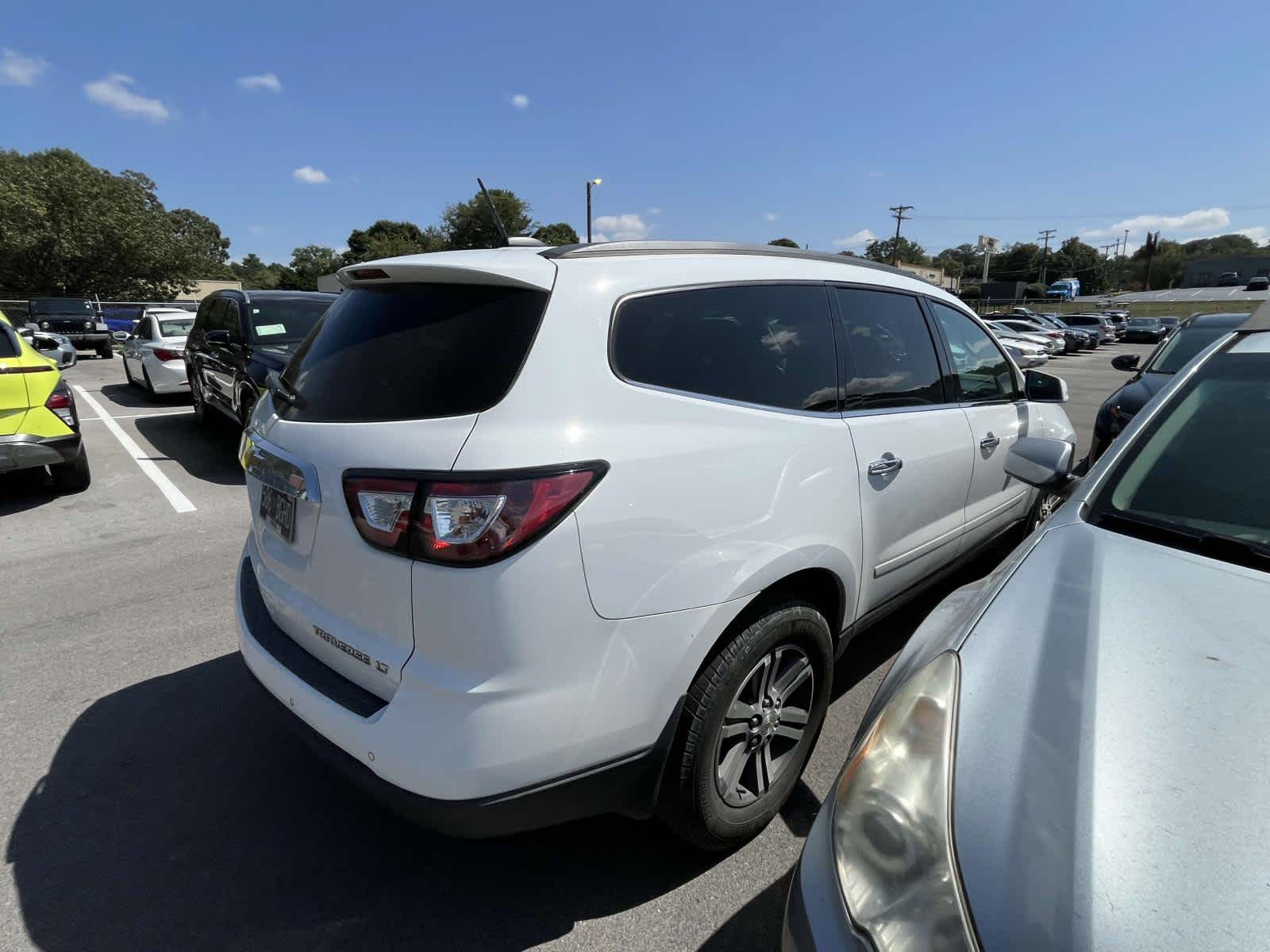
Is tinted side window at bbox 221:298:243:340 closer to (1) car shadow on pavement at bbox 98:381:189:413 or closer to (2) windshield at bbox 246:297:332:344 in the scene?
(2) windshield at bbox 246:297:332:344

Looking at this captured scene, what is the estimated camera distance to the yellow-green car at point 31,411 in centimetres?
537

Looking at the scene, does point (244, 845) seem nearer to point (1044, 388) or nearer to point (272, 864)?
point (272, 864)

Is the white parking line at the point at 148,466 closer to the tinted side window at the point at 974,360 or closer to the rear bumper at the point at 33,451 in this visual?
the rear bumper at the point at 33,451

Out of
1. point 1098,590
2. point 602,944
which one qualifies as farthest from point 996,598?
point 602,944

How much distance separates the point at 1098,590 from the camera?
5.15 ft

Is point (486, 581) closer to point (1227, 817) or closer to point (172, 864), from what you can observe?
point (1227, 817)

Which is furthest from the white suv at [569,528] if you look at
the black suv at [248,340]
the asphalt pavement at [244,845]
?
the black suv at [248,340]

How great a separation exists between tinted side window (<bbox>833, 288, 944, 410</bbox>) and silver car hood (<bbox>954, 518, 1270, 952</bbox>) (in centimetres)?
116

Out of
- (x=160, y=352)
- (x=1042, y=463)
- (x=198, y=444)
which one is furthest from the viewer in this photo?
(x=160, y=352)

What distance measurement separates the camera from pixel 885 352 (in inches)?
111

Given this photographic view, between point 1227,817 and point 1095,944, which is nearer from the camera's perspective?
point 1095,944

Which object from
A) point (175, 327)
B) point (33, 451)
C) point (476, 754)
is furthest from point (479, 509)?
point (175, 327)

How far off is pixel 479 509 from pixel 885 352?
75.9 inches

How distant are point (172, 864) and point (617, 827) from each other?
1.42m
